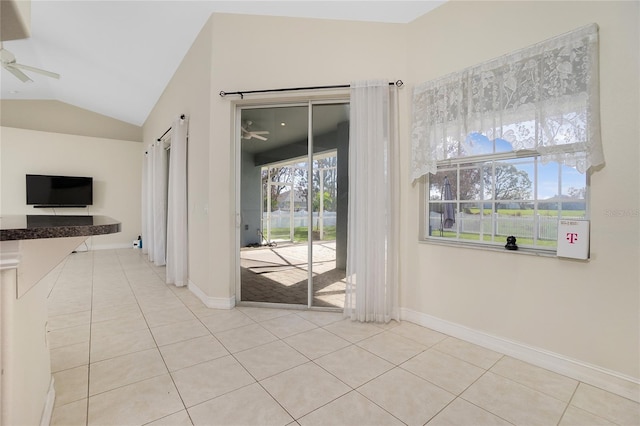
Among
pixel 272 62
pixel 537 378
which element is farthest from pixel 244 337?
pixel 272 62

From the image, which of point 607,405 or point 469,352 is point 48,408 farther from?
point 607,405

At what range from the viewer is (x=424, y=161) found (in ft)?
8.46

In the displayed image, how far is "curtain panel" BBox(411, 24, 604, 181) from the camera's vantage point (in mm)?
1811

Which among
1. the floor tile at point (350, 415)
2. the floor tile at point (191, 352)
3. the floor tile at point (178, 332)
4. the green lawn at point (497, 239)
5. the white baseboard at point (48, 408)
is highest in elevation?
the green lawn at point (497, 239)

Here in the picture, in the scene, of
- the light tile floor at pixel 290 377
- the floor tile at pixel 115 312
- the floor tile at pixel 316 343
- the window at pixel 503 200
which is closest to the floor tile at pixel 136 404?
the light tile floor at pixel 290 377

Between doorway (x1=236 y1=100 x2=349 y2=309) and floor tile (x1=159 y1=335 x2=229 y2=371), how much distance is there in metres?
0.92

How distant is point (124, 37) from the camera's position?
3668 mm

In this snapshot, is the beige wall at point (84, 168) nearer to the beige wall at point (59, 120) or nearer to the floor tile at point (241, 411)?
the beige wall at point (59, 120)

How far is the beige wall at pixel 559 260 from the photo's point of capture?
1.71 metres

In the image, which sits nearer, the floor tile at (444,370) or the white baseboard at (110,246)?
the floor tile at (444,370)

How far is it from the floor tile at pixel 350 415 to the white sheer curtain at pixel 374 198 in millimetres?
1166

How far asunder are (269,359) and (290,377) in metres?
0.29

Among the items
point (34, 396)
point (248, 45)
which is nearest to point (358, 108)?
point (248, 45)

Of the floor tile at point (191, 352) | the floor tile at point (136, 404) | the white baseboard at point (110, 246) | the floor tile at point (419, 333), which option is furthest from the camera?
the white baseboard at point (110, 246)
